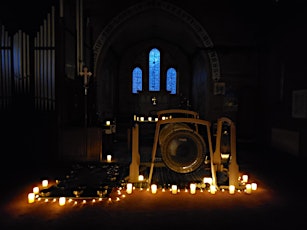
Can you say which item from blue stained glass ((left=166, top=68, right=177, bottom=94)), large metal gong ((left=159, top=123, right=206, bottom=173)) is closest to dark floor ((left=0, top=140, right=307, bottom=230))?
large metal gong ((left=159, top=123, right=206, bottom=173))

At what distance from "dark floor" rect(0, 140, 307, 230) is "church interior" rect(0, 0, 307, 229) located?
0.09ft

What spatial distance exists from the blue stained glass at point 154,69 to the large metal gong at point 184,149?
11841 mm

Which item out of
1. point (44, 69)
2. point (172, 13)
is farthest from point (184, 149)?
point (172, 13)

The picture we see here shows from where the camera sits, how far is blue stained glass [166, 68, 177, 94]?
16875 mm

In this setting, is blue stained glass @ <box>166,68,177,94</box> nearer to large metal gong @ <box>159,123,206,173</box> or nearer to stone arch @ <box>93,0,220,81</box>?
stone arch @ <box>93,0,220,81</box>

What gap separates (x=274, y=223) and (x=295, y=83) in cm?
590

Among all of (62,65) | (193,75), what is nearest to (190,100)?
(193,75)

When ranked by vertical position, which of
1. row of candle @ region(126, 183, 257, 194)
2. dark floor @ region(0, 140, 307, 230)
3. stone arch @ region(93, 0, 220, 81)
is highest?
stone arch @ region(93, 0, 220, 81)

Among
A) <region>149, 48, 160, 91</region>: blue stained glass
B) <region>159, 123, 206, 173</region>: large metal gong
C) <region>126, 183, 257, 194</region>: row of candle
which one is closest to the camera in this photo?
<region>126, 183, 257, 194</region>: row of candle

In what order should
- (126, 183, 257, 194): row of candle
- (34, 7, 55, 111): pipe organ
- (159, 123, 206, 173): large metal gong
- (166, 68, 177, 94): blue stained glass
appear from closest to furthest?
(126, 183, 257, 194): row of candle
(159, 123, 206, 173): large metal gong
(34, 7, 55, 111): pipe organ
(166, 68, 177, 94): blue stained glass

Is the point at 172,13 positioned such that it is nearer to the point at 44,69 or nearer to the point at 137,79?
the point at 44,69

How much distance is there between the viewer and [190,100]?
16.2 m

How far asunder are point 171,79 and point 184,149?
39.3ft

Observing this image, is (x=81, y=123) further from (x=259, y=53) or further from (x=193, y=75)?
(x=193, y=75)
